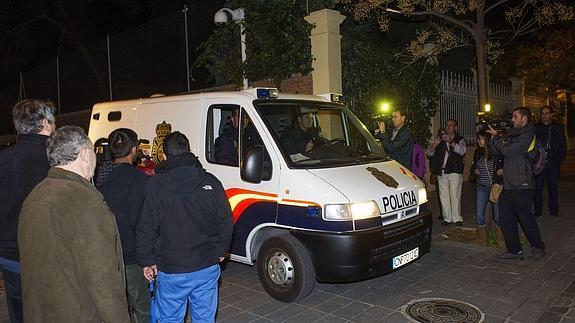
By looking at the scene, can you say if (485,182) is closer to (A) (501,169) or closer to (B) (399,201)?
(A) (501,169)

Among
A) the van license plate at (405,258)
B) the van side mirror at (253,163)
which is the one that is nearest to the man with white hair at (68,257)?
the van side mirror at (253,163)

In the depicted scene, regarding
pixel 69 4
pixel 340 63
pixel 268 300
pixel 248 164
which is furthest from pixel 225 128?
pixel 69 4

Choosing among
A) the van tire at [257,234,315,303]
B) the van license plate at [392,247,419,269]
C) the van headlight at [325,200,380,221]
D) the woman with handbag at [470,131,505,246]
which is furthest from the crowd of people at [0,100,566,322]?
the van license plate at [392,247,419,269]

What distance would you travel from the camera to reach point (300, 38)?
10.5 m

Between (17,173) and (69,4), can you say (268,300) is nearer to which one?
(17,173)

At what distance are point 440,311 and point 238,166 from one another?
8.67ft

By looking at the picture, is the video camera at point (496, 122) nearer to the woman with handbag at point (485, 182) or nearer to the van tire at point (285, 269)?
the woman with handbag at point (485, 182)

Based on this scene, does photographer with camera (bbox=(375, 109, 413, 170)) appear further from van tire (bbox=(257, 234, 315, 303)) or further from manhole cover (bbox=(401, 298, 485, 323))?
Result: van tire (bbox=(257, 234, 315, 303))

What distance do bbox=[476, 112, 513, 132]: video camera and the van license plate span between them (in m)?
2.11

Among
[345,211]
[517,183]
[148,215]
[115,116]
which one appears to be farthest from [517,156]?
[115,116]

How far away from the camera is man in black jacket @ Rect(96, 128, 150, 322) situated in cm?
356

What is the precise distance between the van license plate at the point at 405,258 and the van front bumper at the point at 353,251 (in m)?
0.05

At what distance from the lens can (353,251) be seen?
4637mm

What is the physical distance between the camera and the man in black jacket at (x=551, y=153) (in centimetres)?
873
